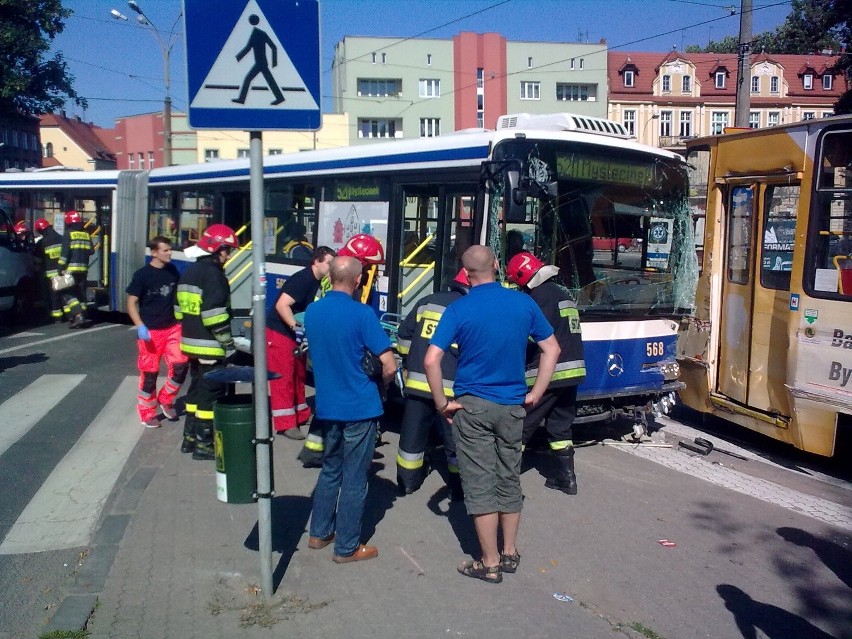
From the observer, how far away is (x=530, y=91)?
58.1 metres

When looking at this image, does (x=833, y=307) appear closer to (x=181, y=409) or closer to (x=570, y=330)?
(x=570, y=330)

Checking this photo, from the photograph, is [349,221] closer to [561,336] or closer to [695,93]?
[561,336]

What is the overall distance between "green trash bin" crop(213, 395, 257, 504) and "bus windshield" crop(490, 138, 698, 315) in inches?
128

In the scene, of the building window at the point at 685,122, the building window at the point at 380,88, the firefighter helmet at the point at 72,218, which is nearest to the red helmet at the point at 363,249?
the firefighter helmet at the point at 72,218

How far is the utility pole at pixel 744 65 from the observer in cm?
1537

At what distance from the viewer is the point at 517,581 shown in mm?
4953

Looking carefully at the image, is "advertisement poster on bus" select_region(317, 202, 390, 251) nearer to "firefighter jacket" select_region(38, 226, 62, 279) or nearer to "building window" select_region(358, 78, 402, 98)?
"firefighter jacket" select_region(38, 226, 62, 279)

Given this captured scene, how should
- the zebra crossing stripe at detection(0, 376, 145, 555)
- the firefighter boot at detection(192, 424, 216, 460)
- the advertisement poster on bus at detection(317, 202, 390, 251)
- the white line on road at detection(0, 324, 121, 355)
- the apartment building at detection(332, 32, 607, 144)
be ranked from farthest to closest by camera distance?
the apartment building at detection(332, 32, 607, 144)
the white line on road at detection(0, 324, 121, 355)
the advertisement poster on bus at detection(317, 202, 390, 251)
the firefighter boot at detection(192, 424, 216, 460)
the zebra crossing stripe at detection(0, 376, 145, 555)

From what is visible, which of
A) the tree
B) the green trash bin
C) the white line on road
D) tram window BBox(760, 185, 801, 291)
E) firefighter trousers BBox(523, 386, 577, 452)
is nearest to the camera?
the green trash bin

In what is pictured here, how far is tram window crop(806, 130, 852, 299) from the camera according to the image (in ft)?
23.2

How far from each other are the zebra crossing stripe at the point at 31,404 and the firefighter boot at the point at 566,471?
5060mm

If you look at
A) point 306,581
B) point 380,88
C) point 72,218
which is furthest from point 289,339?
point 380,88

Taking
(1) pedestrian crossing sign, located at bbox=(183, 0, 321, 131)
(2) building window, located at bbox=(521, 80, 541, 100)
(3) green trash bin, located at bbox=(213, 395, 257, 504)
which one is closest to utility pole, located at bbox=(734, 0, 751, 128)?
(1) pedestrian crossing sign, located at bbox=(183, 0, 321, 131)

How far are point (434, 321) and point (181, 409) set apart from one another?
15.0 ft
